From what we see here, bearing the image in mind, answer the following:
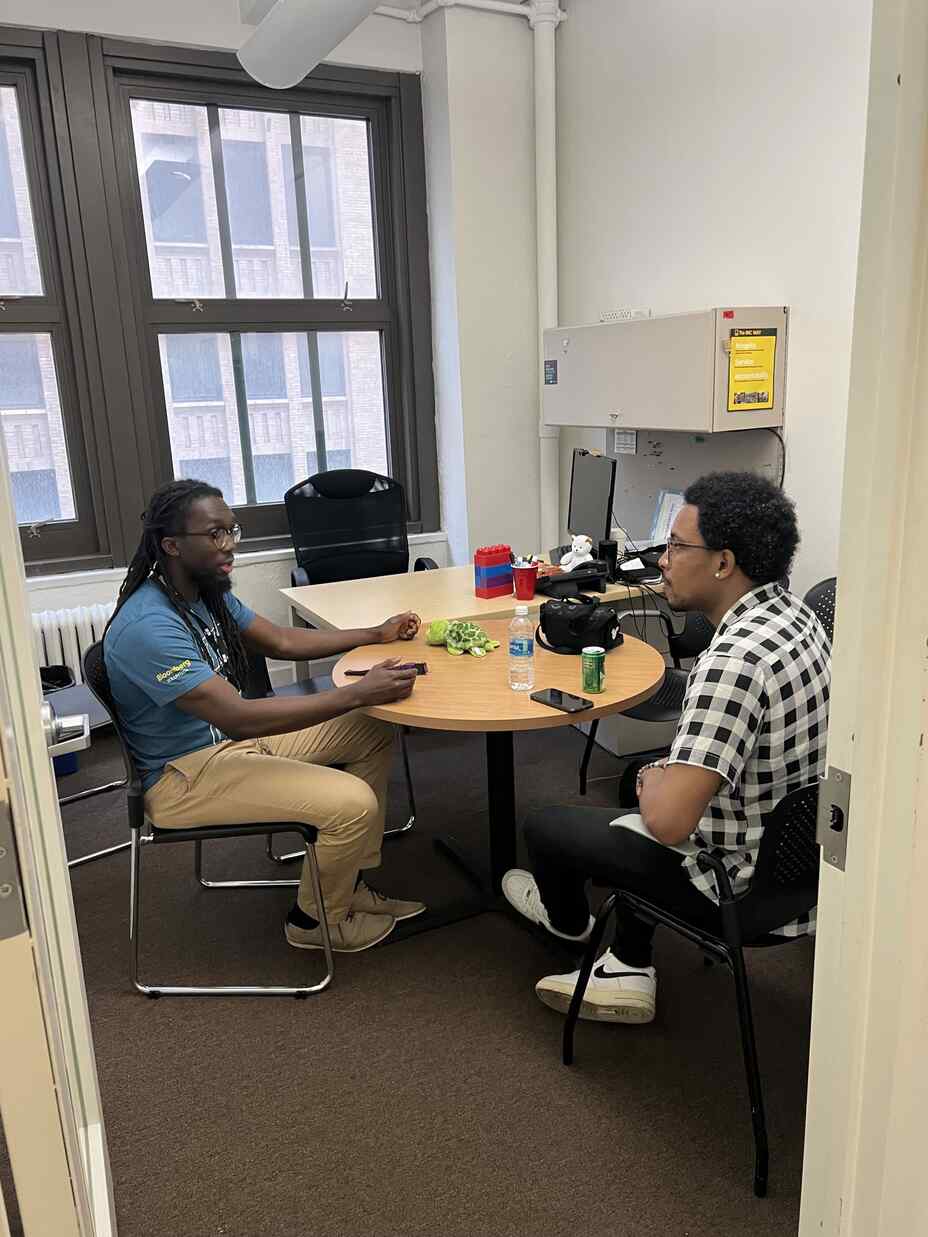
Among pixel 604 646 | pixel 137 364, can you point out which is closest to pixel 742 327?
pixel 604 646

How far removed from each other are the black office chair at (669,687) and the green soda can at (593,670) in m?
0.42

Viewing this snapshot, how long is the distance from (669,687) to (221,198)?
9.98ft

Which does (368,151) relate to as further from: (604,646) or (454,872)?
(454,872)

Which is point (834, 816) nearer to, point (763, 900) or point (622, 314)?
point (763, 900)

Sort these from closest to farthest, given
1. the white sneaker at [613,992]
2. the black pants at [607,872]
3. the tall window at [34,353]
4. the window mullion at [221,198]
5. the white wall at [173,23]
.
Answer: the black pants at [607,872] → the white sneaker at [613,992] → the white wall at [173,23] → the tall window at [34,353] → the window mullion at [221,198]

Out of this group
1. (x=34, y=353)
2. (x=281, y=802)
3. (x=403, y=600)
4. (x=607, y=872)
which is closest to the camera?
(x=607, y=872)

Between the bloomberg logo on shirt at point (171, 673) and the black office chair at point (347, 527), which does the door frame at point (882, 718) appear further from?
the black office chair at point (347, 527)

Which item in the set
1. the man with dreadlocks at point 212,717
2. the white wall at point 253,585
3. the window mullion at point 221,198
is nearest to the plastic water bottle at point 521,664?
the man with dreadlocks at point 212,717

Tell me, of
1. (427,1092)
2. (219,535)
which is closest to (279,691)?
(219,535)

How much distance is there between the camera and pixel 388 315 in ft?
15.3

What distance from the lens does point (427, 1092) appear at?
6.47 feet

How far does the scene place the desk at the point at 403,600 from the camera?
301 centimetres

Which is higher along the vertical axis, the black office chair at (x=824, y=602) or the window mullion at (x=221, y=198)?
the window mullion at (x=221, y=198)

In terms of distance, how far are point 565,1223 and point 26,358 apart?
151 inches
